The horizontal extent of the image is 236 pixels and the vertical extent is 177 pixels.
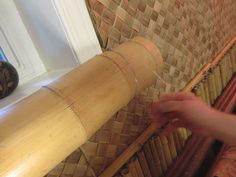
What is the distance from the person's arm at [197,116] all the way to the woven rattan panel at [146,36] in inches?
13.5

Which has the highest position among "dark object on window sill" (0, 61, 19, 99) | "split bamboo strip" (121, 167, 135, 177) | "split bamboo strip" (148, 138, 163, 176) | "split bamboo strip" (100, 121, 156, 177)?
"dark object on window sill" (0, 61, 19, 99)

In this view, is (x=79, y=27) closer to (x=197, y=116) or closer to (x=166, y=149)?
(x=197, y=116)

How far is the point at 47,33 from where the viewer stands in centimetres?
81

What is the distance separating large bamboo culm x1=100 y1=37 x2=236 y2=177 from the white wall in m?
0.36

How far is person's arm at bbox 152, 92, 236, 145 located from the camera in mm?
501

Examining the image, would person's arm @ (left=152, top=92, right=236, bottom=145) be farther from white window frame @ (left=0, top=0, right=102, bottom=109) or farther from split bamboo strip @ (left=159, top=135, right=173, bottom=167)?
split bamboo strip @ (left=159, top=135, right=173, bottom=167)

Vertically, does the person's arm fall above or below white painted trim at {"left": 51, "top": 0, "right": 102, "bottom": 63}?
below

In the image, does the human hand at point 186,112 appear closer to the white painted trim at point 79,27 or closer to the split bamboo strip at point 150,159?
the white painted trim at point 79,27

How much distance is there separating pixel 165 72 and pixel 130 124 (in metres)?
0.31

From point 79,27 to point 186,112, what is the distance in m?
0.40

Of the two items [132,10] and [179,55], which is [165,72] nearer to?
[179,55]

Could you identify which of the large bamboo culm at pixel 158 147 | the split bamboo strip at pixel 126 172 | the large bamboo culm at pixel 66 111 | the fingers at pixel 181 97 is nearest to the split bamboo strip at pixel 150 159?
the large bamboo culm at pixel 158 147

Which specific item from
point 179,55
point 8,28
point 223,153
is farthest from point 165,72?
point 8,28

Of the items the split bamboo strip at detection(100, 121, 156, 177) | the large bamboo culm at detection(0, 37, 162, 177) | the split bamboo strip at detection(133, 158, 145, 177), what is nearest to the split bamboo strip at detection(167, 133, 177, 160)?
the split bamboo strip at detection(100, 121, 156, 177)
